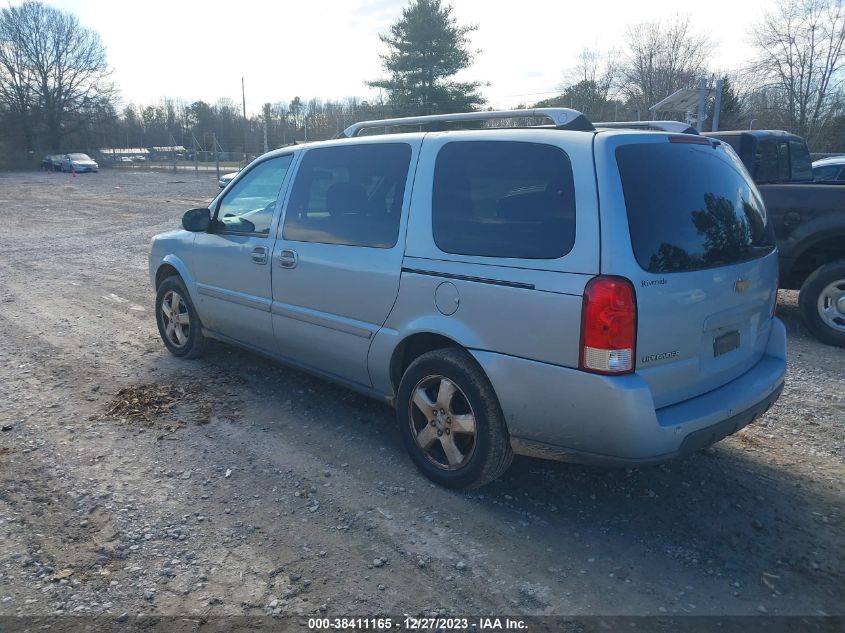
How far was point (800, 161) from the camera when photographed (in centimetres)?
820

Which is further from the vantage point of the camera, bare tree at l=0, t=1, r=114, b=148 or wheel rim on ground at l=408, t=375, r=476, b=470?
bare tree at l=0, t=1, r=114, b=148

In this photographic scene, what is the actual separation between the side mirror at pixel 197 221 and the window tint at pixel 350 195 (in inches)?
41.8

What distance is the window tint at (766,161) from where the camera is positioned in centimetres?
761

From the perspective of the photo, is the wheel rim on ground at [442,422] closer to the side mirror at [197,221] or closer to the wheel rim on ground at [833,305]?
the side mirror at [197,221]

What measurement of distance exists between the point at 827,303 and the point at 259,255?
17.7 ft

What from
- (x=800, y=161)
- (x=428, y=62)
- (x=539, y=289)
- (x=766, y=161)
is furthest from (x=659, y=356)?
(x=428, y=62)

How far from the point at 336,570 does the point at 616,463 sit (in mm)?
1367

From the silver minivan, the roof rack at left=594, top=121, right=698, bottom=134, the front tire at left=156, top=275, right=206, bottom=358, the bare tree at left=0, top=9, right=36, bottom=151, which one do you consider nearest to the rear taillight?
the silver minivan

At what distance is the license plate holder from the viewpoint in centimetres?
328

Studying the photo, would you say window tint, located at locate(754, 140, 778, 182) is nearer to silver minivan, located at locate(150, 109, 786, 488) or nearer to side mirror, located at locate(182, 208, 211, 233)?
silver minivan, located at locate(150, 109, 786, 488)

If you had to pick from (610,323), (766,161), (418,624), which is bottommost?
(418,624)

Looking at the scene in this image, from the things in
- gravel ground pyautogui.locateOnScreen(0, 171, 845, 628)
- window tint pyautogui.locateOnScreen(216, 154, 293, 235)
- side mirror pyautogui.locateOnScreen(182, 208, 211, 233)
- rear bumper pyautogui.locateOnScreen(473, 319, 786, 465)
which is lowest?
gravel ground pyautogui.locateOnScreen(0, 171, 845, 628)

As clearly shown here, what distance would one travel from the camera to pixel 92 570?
2982 mm

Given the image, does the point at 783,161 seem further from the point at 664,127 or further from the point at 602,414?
the point at 602,414
